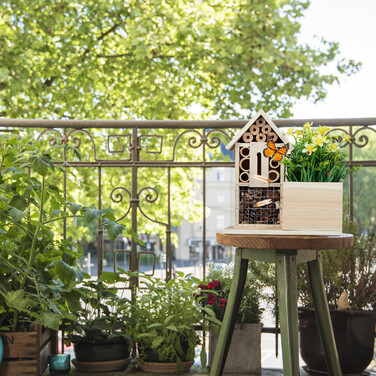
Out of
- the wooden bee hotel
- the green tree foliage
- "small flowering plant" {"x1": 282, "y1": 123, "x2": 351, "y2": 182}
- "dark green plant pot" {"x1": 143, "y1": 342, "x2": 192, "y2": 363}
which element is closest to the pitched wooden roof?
the wooden bee hotel

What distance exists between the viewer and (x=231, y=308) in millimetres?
1990

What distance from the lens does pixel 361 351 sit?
7.78 ft

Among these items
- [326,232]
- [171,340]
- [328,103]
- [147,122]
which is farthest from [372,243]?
[328,103]

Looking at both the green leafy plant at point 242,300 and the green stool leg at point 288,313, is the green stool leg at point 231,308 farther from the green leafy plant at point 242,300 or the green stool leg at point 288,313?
the green leafy plant at point 242,300

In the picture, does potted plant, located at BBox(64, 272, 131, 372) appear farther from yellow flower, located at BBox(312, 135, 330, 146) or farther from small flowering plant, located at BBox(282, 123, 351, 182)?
yellow flower, located at BBox(312, 135, 330, 146)

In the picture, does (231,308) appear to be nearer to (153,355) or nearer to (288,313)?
(288,313)

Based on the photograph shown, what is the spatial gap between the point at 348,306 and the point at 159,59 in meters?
7.06

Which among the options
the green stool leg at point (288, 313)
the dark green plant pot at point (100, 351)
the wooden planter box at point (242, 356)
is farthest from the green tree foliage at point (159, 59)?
the green stool leg at point (288, 313)

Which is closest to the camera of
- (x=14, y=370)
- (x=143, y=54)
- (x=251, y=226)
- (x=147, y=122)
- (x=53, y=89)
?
(x=251, y=226)

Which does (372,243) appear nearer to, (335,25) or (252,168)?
(252,168)

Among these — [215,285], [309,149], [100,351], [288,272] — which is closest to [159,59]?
[215,285]

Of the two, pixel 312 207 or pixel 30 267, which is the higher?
pixel 312 207

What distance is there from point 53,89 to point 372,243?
7.51m

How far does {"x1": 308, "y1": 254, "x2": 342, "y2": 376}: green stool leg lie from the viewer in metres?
1.97
